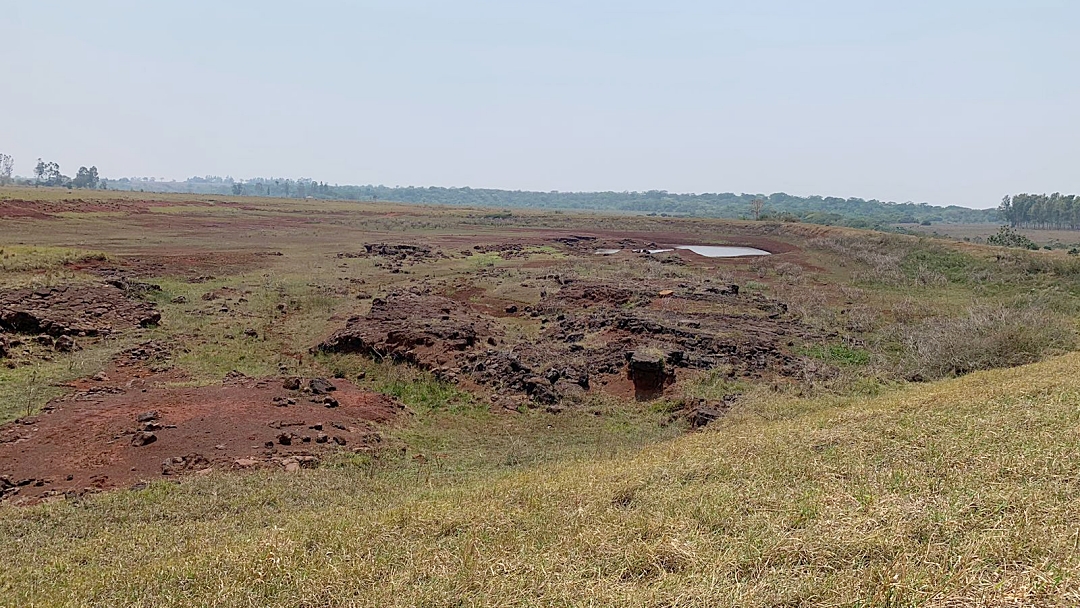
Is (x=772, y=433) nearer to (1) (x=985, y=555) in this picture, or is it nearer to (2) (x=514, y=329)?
(1) (x=985, y=555)

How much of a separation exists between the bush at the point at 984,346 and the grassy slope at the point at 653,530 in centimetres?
585

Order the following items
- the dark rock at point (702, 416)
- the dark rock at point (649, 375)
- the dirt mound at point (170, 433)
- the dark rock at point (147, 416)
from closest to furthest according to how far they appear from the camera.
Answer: the dirt mound at point (170, 433)
the dark rock at point (147, 416)
the dark rock at point (702, 416)
the dark rock at point (649, 375)

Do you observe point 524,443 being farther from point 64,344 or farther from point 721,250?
point 721,250

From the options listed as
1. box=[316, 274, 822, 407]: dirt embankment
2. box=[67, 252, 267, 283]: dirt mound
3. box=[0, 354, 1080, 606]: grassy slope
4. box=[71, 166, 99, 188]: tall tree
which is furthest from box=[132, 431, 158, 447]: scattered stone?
box=[71, 166, 99, 188]: tall tree

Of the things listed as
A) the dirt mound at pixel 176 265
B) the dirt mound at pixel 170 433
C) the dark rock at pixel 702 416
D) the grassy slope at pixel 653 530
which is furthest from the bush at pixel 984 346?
the dirt mound at pixel 176 265

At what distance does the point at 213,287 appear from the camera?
24562mm

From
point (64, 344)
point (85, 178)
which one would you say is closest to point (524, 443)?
point (64, 344)

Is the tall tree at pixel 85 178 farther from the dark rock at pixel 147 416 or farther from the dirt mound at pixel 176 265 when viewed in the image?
the dark rock at pixel 147 416

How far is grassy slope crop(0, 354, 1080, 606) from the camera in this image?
4.00 metres

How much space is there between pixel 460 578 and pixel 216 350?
13.6 meters

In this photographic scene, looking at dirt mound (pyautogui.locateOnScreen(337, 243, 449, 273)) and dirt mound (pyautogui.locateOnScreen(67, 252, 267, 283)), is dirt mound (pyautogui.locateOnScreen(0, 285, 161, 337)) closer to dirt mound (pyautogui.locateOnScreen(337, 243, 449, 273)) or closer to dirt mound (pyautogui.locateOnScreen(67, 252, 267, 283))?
dirt mound (pyautogui.locateOnScreen(67, 252, 267, 283))

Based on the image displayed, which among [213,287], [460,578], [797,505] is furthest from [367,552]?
[213,287]

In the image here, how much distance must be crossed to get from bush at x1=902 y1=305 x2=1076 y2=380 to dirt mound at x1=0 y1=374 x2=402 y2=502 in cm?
1169

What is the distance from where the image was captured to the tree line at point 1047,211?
362ft
